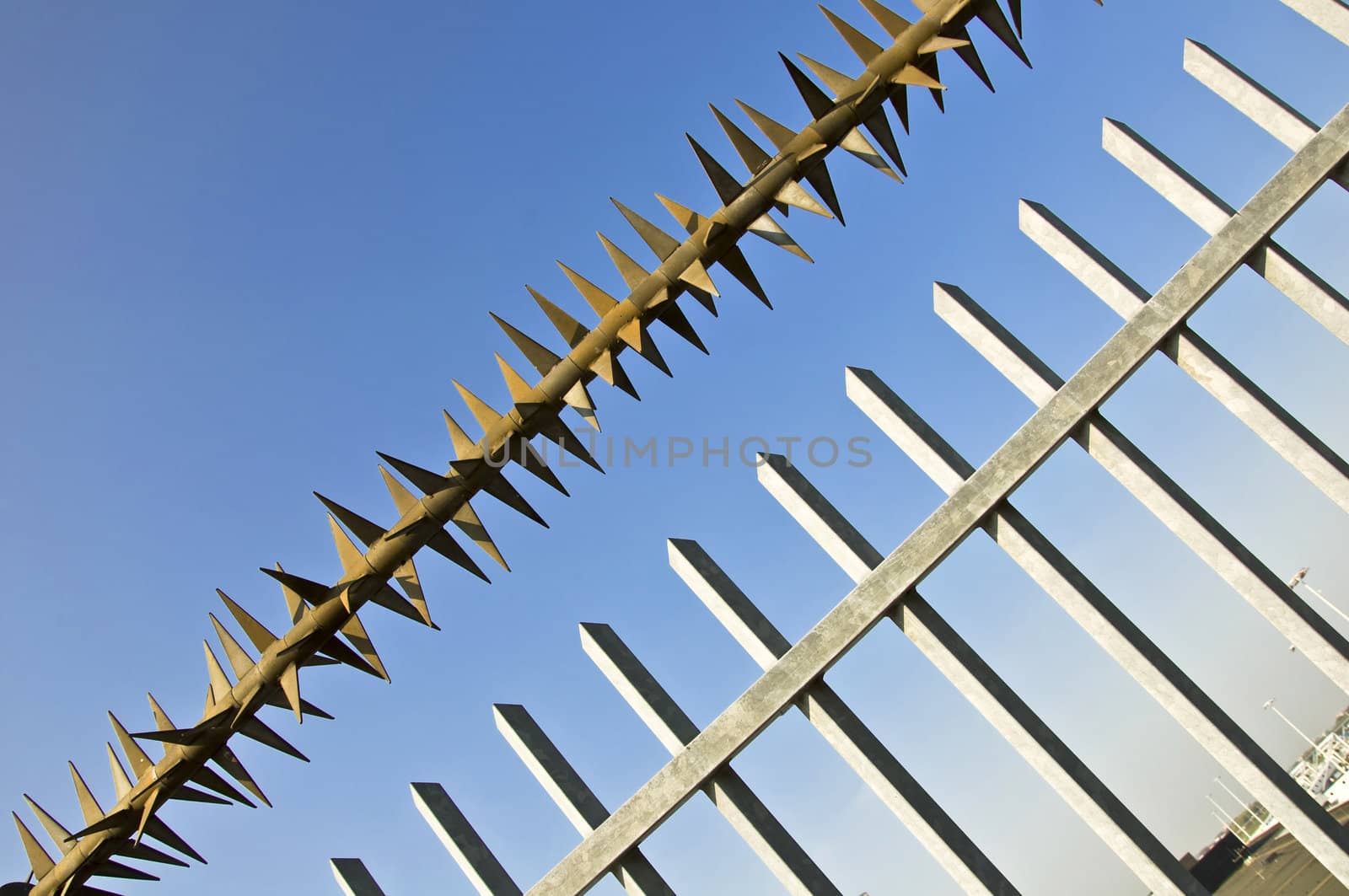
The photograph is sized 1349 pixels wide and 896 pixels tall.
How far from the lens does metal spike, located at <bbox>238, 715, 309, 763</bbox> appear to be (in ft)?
16.5

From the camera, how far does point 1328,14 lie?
→ 5398mm

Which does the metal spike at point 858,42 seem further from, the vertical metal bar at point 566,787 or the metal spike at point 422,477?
the vertical metal bar at point 566,787

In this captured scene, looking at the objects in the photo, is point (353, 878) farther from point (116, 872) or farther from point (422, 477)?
point (422, 477)

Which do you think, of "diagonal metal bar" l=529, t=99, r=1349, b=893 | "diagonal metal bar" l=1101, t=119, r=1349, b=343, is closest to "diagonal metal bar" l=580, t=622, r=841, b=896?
"diagonal metal bar" l=529, t=99, r=1349, b=893

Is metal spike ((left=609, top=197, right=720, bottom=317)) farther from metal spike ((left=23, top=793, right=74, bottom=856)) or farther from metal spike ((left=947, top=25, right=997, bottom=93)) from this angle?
metal spike ((left=23, top=793, right=74, bottom=856))

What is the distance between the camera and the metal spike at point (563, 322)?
429cm

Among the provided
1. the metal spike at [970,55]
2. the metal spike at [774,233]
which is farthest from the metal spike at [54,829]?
the metal spike at [970,55]

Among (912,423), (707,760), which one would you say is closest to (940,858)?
(707,760)

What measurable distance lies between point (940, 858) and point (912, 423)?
252 cm

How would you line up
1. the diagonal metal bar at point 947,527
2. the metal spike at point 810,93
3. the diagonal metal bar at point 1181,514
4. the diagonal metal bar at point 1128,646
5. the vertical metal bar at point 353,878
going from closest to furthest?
1. the metal spike at point 810,93
2. the diagonal metal bar at point 1128,646
3. the diagonal metal bar at point 1181,514
4. the diagonal metal bar at point 947,527
5. the vertical metal bar at point 353,878

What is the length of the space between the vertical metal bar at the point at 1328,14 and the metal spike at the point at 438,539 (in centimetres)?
651

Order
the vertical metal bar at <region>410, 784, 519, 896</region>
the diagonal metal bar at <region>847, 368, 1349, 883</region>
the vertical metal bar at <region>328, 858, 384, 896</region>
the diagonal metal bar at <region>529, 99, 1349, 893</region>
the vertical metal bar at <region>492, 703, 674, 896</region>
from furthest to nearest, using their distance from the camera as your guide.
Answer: the vertical metal bar at <region>328, 858, 384, 896</region> < the vertical metal bar at <region>410, 784, 519, 896</region> < the vertical metal bar at <region>492, 703, 674, 896</region> < the diagonal metal bar at <region>529, 99, 1349, 893</region> < the diagonal metal bar at <region>847, 368, 1349, 883</region>

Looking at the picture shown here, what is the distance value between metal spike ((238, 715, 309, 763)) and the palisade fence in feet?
4.90

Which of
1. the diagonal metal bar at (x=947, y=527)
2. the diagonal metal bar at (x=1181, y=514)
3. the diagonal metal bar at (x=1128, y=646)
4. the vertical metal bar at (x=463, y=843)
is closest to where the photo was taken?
the diagonal metal bar at (x=1128, y=646)
